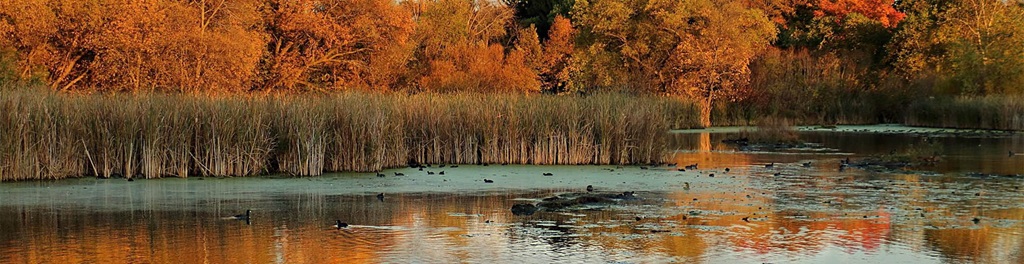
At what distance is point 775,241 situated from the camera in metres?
11.0

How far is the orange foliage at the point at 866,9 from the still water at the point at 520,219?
4368 centimetres

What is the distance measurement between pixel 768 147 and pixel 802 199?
14517 mm

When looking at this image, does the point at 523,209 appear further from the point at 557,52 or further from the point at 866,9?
the point at 866,9

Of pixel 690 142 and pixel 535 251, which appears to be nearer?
pixel 535 251

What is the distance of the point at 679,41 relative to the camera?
50094 mm

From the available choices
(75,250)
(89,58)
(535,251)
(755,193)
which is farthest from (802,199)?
(89,58)

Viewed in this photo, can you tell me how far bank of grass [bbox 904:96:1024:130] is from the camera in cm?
3994

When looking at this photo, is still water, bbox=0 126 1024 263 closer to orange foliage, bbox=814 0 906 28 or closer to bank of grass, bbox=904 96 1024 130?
bank of grass, bbox=904 96 1024 130

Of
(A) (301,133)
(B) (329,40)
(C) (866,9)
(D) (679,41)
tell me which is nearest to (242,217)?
(A) (301,133)

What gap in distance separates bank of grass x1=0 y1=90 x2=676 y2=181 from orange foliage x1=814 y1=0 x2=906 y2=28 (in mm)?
42794

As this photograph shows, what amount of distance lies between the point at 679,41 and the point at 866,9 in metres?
18.0

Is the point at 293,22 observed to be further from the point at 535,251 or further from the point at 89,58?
the point at 535,251

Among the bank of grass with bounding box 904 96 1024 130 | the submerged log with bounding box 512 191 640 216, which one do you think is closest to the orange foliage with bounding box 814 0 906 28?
the bank of grass with bounding box 904 96 1024 130

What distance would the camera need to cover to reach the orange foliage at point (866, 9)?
62125mm
